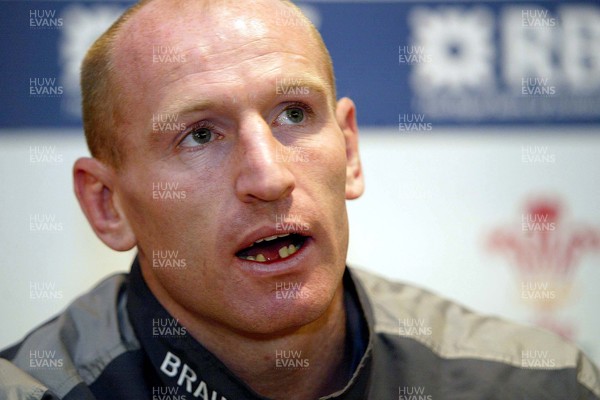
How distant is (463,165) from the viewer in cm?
207

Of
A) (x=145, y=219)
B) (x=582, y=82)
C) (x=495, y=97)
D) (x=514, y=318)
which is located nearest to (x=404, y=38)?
(x=495, y=97)

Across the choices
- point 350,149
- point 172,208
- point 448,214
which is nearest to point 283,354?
→ point 172,208

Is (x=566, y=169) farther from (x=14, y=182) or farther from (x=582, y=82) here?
(x=14, y=182)

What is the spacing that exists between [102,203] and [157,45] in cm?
36

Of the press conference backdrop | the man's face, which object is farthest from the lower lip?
the press conference backdrop

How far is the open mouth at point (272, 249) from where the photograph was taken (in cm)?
126

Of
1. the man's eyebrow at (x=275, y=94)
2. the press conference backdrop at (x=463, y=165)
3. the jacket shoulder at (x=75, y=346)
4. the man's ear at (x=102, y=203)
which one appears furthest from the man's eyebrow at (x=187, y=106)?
the press conference backdrop at (x=463, y=165)

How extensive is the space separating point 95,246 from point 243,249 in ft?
2.99

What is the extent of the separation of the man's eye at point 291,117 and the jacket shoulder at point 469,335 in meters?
0.40

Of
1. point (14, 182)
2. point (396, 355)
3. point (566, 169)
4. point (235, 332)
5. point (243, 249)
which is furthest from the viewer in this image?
point (566, 169)

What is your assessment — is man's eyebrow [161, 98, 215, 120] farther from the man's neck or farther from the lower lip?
the man's neck

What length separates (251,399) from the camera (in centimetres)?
130

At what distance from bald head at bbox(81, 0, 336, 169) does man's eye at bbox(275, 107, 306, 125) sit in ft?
0.32

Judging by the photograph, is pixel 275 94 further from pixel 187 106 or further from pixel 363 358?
pixel 363 358
